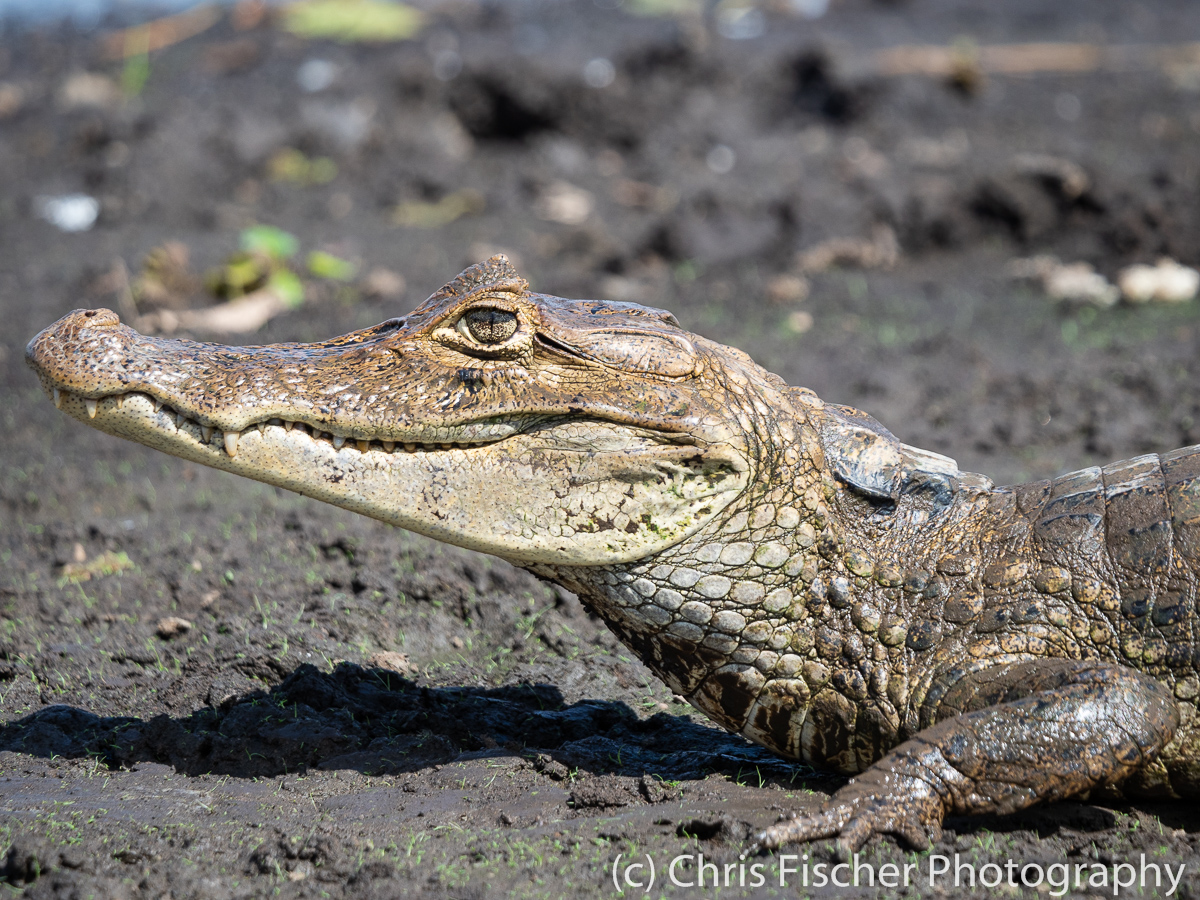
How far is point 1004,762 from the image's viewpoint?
2.71 meters

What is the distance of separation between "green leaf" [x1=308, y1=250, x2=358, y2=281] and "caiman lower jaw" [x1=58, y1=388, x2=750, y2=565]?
625 centimetres

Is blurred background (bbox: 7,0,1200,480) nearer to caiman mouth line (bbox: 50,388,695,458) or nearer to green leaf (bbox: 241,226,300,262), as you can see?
green leaf (bbox: 241,226,300,262)

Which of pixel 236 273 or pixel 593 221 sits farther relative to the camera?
pixel 593 221

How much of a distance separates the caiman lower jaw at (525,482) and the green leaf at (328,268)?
625 centimetres

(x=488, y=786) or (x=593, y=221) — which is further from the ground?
(x=593, y=221)

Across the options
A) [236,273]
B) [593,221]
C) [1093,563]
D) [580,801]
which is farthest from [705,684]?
[593,221]

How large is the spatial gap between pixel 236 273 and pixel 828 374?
436cm

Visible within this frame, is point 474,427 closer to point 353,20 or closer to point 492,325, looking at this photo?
point 492,325

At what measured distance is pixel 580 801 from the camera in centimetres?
308

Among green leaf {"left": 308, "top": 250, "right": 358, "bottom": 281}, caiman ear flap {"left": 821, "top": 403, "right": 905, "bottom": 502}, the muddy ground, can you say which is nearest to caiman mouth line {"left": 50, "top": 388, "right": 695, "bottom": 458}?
caiman ear flap {"left": 821, "top": 403, "right": 905, "bottom": 502}

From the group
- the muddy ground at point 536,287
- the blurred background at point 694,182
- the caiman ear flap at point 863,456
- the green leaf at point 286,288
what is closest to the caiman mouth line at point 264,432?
the caiman ear flap at point 863,456

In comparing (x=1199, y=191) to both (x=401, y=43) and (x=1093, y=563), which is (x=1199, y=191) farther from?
(x=401, y=43)

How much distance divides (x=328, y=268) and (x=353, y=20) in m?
6.49

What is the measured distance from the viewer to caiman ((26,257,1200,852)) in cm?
296
